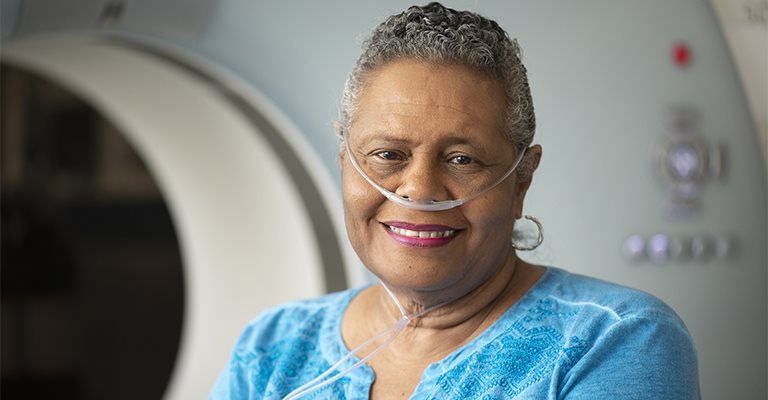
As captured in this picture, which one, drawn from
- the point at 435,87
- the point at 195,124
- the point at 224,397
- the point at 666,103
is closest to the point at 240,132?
the point at 195,124

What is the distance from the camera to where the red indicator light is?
2.33 meters

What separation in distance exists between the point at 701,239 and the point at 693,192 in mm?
104

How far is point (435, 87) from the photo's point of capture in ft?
4.51

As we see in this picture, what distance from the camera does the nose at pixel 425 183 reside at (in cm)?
136

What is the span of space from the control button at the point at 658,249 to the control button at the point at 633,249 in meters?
0.02

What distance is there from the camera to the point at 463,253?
141cm

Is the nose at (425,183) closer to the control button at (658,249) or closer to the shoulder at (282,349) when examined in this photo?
the shoulder at (282,349)

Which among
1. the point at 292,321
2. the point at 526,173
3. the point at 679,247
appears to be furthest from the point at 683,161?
the point at 292,321

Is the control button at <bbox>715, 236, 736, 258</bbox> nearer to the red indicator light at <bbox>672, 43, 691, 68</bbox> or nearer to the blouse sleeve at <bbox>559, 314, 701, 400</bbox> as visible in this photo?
the red indicator light at <bbox>672, 43, 691, 68</bbox>

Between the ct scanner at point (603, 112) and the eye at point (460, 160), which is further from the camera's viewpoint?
the ct scanner at point (603, 112)

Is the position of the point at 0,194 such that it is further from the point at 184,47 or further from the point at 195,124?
the point at 184,47

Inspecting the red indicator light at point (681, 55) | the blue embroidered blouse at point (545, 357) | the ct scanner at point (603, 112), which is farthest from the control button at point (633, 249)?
the blue embroidered blouse at point (545, 357)

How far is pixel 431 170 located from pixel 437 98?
90 mm

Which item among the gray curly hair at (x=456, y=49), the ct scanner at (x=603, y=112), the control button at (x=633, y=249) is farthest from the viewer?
the control button at (x=633, y=249)
